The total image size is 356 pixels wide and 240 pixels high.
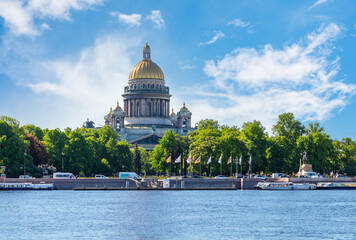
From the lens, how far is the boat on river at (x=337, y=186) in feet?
458

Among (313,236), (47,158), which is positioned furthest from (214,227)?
(47,158)

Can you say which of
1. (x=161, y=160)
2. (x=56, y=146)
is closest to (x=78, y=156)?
(x=56, y=146)

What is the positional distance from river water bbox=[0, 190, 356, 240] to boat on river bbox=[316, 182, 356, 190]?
60.7 ft

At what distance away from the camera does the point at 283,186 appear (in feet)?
452

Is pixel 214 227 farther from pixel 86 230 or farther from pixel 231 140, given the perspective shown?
pixel 231 140

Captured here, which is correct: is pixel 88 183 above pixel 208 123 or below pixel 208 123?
below

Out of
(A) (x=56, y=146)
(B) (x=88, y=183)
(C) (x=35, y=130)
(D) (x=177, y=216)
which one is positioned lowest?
(D) (x=177, y=216)

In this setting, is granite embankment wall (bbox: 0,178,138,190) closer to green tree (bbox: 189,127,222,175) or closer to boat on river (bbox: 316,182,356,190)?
green tree (bbox: 189,127,222,175)

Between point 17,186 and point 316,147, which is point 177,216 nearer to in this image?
point 17,186

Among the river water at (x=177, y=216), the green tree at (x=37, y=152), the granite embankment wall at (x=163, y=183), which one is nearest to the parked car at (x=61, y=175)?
the granite embankment wall at (x=163, y=183)

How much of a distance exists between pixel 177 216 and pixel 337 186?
59973 millimetres

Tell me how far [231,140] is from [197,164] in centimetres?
802

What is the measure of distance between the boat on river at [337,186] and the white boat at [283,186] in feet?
4.35

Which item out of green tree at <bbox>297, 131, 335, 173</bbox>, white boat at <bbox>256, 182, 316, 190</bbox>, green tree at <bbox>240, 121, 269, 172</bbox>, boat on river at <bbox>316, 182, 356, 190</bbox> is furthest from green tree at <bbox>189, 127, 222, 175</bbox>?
boat on river at <bbox>316, 182, 356, 190</bbox>
